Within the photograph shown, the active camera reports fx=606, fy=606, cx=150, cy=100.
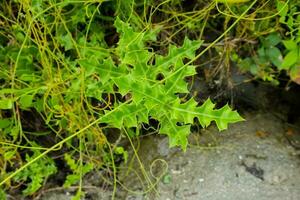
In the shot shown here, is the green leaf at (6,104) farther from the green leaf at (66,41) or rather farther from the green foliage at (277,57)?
the green foliage at (277,57)

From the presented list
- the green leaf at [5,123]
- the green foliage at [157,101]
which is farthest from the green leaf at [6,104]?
the green foliage at [157,101]

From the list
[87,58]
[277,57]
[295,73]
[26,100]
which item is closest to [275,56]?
[277,57]

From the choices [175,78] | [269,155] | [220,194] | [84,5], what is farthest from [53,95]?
[269,155]

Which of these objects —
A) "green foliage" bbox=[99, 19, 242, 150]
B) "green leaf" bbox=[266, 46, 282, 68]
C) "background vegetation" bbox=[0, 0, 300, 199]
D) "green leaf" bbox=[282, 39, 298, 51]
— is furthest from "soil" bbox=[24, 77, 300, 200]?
"green foliage" bbox=[99, 19, 242, 150]

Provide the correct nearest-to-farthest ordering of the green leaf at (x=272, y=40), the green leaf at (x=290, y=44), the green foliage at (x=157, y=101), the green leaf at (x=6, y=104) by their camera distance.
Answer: the green foliage at (x=157, y=101) → the green leaf at (x=6, y=104) → the green leaf at (x=290, y=44) → the green leaf at (x=272, y=40)

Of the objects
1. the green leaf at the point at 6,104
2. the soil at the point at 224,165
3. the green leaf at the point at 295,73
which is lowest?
the soil at the point at 224,165

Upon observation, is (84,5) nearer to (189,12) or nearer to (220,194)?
(189,12)

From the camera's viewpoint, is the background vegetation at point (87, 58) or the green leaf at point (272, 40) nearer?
the background vegetation at point (87, 58)

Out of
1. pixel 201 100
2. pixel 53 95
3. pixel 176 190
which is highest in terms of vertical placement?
pixel 53 95

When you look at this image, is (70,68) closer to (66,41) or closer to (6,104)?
(66,41)

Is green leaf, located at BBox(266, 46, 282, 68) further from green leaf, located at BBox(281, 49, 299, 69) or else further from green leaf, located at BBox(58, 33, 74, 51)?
green leaf, located at BBox(58, 33, 74, 51)

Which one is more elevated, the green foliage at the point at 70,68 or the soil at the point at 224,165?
the green foliage at the point at 70,68
